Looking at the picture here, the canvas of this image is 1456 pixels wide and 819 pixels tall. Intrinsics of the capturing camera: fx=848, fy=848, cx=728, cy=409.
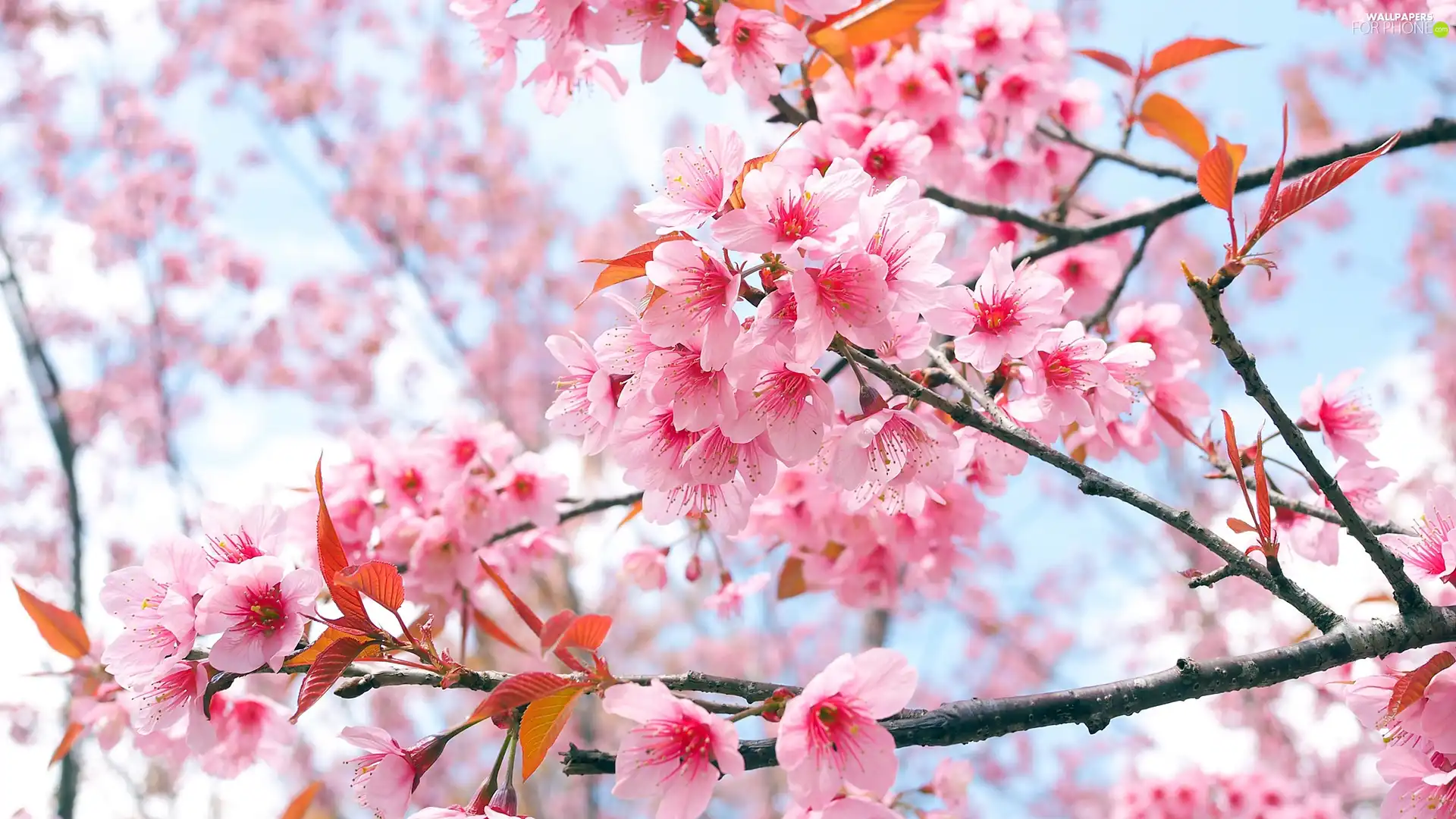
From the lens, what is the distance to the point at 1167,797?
261 centimetres

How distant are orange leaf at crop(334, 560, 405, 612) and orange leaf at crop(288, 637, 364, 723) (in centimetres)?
5

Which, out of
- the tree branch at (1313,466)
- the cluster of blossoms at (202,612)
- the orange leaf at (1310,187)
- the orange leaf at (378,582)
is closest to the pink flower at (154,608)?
the cluster of blossoms at (202,612)

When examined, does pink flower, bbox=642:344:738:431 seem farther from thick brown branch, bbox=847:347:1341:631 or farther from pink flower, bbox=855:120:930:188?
pink flower, bbox=855:120:930:188

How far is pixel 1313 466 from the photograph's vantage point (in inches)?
40.3

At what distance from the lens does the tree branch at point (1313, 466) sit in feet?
3.11

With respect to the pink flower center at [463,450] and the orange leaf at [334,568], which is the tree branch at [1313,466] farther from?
the pink flower center at [463,450]

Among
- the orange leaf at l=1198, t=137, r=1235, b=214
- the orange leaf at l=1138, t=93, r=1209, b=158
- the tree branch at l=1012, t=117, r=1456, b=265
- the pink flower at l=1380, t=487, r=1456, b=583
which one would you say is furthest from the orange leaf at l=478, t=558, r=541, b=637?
the orange leaf at l=1138, t=93, r=1209, b=158

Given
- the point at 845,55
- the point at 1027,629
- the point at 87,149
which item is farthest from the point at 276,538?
the point at 1027,629

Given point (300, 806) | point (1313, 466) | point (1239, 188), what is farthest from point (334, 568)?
point (1239, 188)

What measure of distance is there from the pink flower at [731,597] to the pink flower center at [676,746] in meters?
1.04

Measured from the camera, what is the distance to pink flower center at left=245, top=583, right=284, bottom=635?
1.03 meters

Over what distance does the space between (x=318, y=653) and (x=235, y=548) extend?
288 mm

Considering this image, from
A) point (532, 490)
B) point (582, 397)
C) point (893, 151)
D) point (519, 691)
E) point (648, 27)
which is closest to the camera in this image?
point (519, 691)

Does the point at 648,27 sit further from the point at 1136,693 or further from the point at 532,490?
the point at 1136,693
